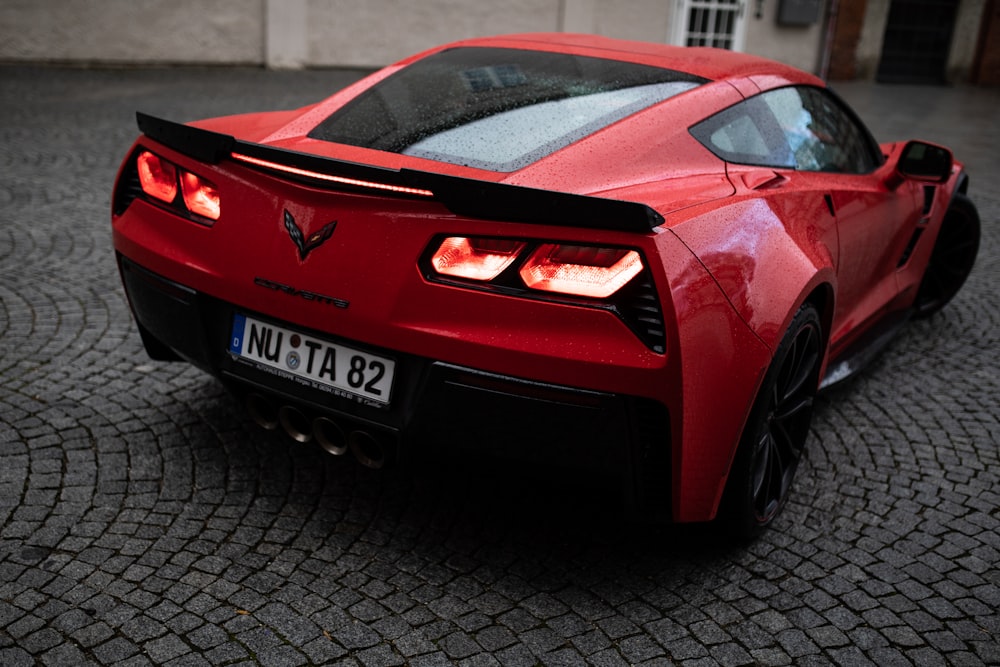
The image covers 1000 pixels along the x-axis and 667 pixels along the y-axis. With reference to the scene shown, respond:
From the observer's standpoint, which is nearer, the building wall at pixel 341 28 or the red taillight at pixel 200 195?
the red taillight at pixel 200 195

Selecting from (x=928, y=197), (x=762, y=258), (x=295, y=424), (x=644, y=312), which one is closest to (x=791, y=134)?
(x=762, y=258)

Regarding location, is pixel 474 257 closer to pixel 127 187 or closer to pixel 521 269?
pixel 521 269

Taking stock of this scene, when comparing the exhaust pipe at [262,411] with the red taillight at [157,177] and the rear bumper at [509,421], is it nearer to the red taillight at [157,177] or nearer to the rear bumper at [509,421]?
the rear bumper at [509,421]

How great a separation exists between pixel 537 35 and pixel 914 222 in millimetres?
1713

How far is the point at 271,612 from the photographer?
93.4 inches

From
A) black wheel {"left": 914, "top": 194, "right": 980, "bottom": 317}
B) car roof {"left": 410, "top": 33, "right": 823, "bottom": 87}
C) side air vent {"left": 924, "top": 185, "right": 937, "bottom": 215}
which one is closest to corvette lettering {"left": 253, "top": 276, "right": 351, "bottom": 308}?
car roof {"left": 410, "top": 33, "right": 823, "bottom": 87}

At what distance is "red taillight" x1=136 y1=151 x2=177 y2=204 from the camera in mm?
2838

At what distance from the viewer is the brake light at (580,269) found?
2248mm

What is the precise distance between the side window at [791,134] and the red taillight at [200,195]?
1374 millimetres

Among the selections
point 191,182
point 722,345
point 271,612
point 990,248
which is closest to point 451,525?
point 271,612

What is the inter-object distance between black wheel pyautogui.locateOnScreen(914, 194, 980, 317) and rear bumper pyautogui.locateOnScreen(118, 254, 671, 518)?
10.2 ft

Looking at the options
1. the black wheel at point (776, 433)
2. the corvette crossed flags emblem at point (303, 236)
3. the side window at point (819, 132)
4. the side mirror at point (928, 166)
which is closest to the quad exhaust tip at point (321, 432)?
the corvette crossed flags emblem at point (303, 236)

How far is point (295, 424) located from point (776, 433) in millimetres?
1373

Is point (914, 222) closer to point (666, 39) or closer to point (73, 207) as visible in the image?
point (73, 207)
